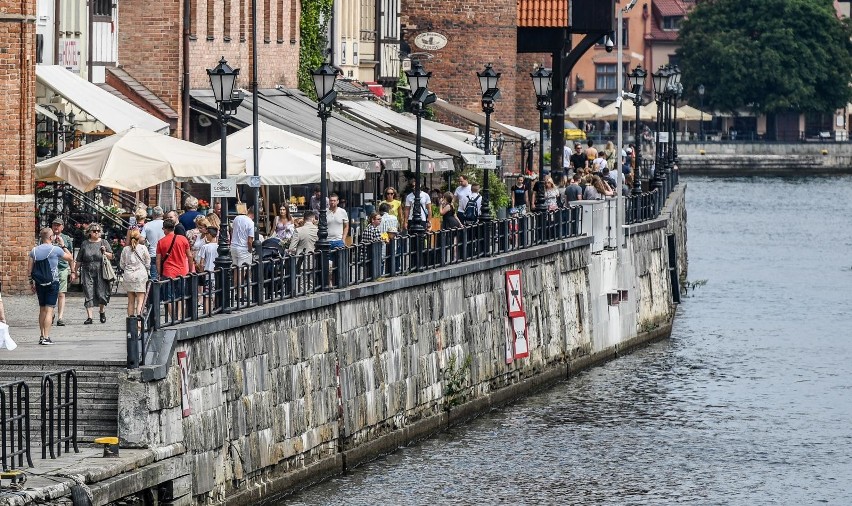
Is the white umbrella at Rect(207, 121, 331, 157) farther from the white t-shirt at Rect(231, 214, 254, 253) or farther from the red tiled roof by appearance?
the red tiled roof

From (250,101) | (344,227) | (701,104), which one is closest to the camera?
(344,227)

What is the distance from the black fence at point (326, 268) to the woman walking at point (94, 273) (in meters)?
2.20

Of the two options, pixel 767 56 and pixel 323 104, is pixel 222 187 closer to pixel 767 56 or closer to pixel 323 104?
pixel 323 104

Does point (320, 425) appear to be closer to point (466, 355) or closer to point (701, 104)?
point (466, 355)

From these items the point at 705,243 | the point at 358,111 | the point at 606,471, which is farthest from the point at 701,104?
the point at 606,471

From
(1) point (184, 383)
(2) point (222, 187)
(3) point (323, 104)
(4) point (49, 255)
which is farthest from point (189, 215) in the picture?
(1) point (184, 383)

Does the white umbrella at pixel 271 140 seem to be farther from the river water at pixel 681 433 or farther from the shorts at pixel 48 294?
the shorts at pixel 48 294

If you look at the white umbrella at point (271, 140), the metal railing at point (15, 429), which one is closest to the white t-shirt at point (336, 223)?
→ the white umbrella at point (271, 140)

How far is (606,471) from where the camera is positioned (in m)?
31.0

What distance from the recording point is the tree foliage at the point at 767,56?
142750 mm

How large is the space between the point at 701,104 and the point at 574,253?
104m

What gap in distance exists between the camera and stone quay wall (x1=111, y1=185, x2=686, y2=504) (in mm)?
24234

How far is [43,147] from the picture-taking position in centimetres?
3747

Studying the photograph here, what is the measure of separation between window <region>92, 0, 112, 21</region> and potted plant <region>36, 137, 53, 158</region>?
13.3ft
